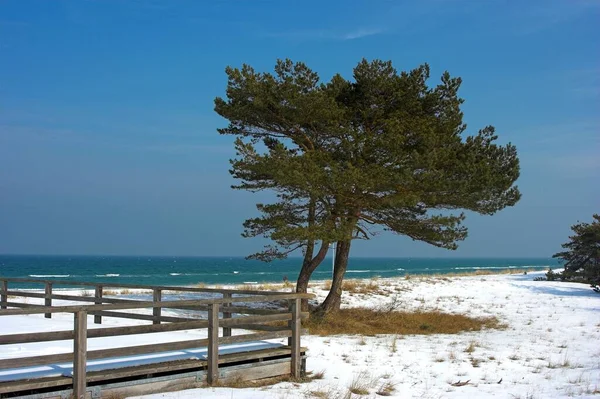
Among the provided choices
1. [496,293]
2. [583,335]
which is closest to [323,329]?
[583,335]

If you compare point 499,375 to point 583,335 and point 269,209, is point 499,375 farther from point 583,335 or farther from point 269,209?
point 269,209

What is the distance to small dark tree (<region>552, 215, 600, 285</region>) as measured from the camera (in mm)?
33156

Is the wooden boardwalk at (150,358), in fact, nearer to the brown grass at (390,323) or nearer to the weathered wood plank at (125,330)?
the weathered wood plank at (125,330)

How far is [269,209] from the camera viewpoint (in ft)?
63.9

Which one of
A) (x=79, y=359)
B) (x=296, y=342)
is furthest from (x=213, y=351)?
(x=79, y=359)

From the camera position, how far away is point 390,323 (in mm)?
19594

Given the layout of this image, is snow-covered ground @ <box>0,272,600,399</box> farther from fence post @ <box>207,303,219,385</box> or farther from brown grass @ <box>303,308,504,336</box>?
brown grass @ <box>303,308,504,336</box>

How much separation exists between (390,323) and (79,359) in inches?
502

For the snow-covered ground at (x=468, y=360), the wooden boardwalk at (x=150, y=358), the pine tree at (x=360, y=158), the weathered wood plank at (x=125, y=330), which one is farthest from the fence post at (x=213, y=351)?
the pine tree at (x=360, y=158)

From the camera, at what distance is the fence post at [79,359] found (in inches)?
326

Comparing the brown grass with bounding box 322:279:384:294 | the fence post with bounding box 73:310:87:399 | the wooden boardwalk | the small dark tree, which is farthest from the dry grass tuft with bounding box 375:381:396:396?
the small dark tree

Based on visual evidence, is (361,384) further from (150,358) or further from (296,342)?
(150,358)

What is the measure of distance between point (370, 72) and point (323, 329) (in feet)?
24.7

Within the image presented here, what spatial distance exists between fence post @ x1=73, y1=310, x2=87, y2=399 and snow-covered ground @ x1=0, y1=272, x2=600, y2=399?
1112mm
